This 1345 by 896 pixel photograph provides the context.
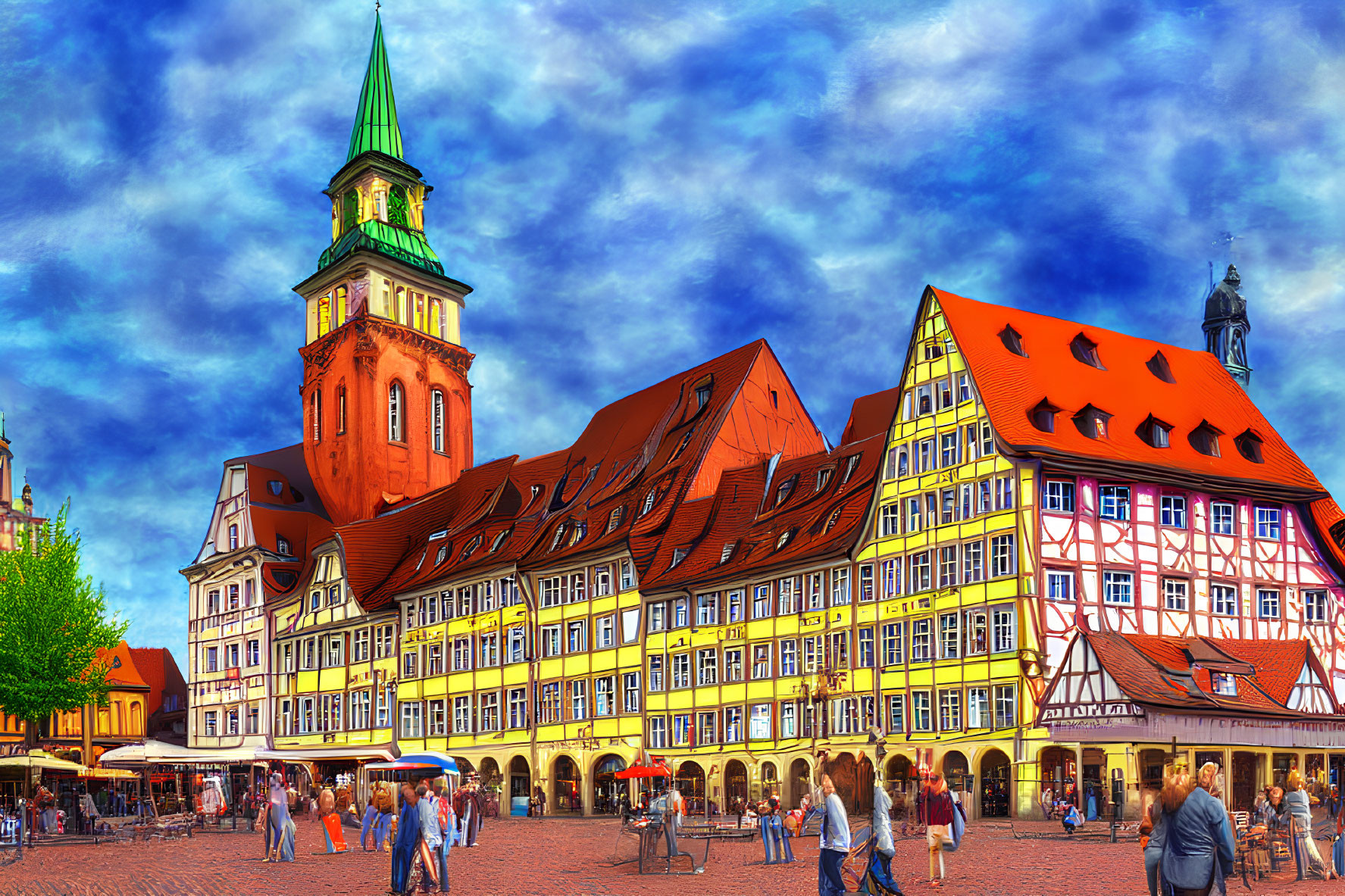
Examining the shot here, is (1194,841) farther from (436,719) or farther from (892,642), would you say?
(436,719)

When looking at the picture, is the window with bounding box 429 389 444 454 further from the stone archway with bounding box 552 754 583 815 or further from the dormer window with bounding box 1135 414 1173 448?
the dormer window with bounding box 1135 414 1173 448

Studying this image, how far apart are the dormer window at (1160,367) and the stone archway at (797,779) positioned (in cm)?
1539

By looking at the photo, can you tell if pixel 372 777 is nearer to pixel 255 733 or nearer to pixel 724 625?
pixel 255 733

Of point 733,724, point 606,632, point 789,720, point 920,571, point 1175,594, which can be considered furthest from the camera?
point 606,632

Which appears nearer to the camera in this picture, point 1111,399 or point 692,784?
point 1111,399

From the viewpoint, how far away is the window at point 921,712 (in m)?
40.4

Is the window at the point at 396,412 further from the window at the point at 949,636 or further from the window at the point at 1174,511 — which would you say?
the window at the point at 1174,511

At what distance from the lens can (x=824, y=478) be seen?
47.2 meters

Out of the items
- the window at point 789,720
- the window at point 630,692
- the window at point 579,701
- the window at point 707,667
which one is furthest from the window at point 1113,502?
the window at point 579,701

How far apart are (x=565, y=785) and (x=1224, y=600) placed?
21774mm

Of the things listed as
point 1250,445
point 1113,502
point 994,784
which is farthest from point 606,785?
point 1250,445

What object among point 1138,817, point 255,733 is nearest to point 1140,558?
point 1138,817

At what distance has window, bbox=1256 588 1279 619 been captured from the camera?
42469 millimetres

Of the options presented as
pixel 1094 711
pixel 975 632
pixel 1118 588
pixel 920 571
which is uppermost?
pixel 920 571
